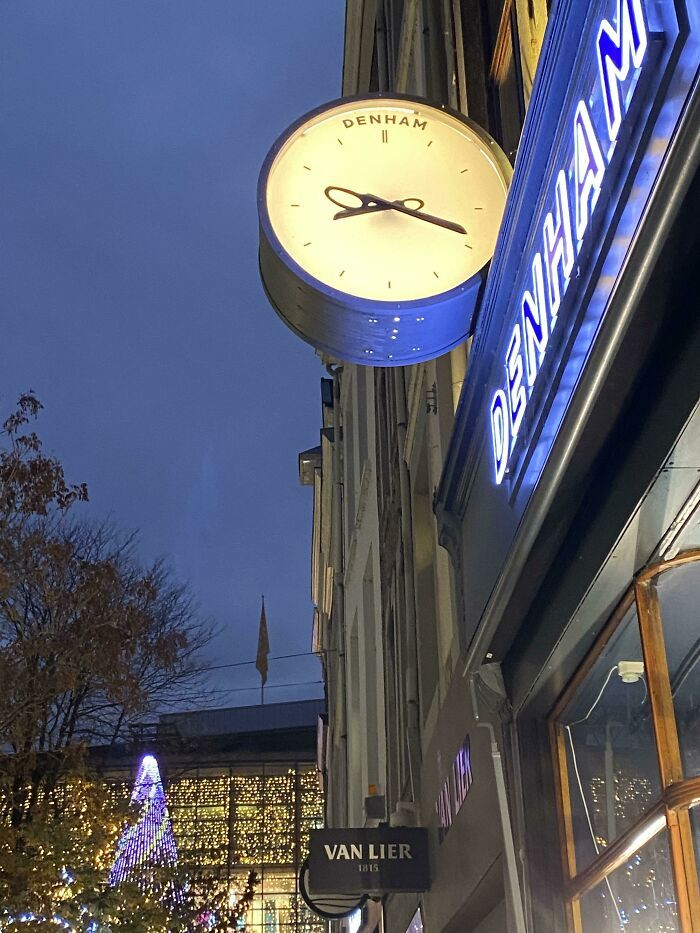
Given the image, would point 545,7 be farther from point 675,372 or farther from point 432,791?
point 432,791

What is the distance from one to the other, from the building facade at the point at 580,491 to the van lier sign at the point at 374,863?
1102 mm

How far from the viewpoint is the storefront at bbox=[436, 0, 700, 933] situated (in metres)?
2.55

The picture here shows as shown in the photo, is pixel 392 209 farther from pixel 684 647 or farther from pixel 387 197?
pixel 684 647

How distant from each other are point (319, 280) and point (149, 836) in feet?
63.8

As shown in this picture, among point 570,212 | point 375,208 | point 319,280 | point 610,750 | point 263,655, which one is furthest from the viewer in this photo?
point 263,655

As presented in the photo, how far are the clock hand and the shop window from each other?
5.60ft

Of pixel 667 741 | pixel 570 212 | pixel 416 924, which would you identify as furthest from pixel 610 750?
pixel 416 924

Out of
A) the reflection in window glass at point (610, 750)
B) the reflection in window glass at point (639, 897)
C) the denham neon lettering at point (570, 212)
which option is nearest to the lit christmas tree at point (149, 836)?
the reflection in window glass at point (610, 750)

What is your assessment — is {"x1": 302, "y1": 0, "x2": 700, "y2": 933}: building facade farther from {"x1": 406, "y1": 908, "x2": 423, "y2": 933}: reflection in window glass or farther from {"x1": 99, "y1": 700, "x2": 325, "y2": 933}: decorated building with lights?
{"x1": 99, "y1": 700, "x2": 325, "y2": 933}: decorated building with lights

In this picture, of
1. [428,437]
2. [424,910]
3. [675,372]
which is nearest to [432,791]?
[424,910]

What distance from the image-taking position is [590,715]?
13.4 ft

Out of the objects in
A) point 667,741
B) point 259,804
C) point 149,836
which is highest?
point 259,804

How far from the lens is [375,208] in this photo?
4371 millimetres

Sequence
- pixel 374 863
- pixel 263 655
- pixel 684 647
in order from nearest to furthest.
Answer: pixel 684 647 < pixel 374 863 < pixel 263 655
